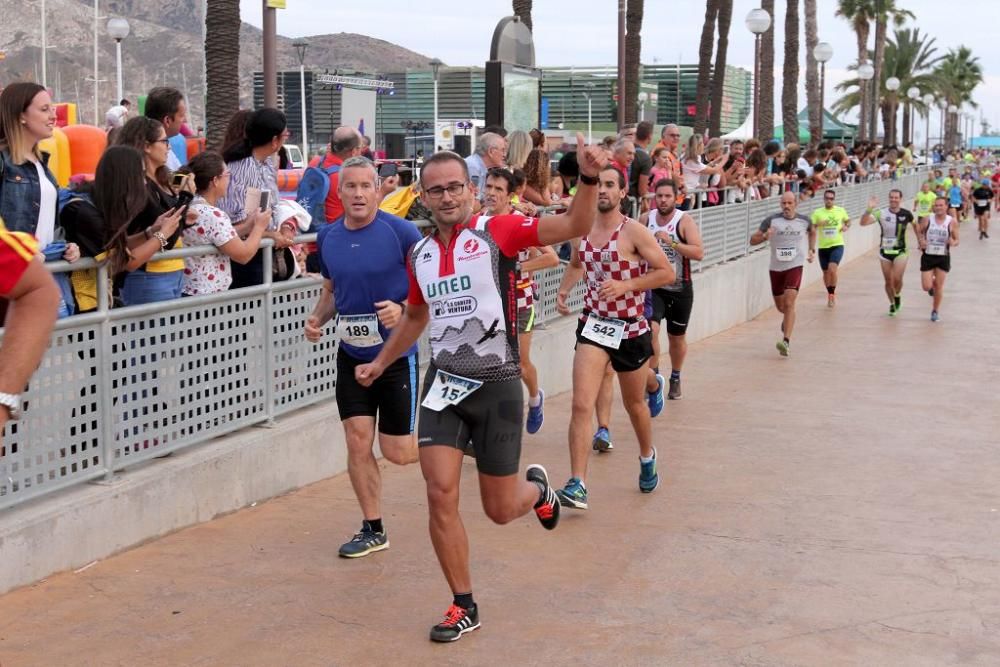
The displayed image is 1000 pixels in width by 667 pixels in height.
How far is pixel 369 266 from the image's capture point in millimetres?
6551

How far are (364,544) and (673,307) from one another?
18.2ft

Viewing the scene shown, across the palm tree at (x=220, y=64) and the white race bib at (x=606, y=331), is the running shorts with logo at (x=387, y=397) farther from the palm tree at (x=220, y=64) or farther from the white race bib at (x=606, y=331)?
the palm tree at (x=220, y=64)

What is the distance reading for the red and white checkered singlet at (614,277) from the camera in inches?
320

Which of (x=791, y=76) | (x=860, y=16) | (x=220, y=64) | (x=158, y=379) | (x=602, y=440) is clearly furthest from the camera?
(x=860, y=16)

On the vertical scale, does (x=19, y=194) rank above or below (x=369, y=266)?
above

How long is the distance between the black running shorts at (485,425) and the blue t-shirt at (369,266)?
1110 mm

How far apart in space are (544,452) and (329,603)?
12.2ft

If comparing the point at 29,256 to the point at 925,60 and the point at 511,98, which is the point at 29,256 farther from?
the point at 925,60

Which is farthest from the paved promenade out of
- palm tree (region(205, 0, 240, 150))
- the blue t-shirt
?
palm tree (region(205, 0, 240, 150))

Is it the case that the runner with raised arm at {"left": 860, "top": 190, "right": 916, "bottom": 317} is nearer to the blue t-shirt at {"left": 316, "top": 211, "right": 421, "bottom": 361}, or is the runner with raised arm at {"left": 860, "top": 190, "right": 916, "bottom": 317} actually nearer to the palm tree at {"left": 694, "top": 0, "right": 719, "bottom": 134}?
the blue t-shirt at {"left": 316, "top": 211, "right": 421, "bottom": 361}

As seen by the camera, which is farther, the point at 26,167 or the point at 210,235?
the point at 210,235

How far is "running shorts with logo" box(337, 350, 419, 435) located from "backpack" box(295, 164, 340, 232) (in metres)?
2.62

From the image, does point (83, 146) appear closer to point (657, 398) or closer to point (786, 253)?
point (657, 398)

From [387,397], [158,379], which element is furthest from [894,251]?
[158,379]
